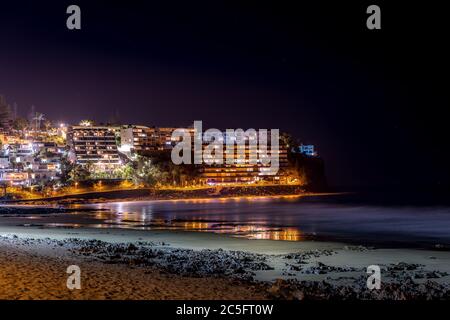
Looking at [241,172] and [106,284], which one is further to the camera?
[241,172]

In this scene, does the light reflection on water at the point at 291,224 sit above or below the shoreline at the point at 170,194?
above

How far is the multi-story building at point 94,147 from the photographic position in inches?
6201

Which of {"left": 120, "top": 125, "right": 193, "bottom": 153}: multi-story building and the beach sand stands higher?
{"left": 120, "top": 125, "right": 193, "bottom": 153}: multi-story building

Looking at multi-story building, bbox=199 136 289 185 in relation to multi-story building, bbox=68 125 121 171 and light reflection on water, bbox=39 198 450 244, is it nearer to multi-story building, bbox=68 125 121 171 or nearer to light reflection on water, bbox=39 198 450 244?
multi-story building, bbox=68 125 121 171

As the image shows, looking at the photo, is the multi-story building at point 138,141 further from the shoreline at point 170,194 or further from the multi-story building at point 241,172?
the shoreline at point 170,194

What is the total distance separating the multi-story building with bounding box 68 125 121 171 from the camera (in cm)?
15750

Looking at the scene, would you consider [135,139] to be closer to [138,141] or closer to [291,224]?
[138,141]

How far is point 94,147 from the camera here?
538ft

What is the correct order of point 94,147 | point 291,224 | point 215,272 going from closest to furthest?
point 215,272
point 291,224
point 94,147

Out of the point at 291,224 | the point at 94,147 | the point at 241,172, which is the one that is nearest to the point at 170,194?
the point at 241,172

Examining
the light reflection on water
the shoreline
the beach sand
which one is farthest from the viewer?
the shoreline

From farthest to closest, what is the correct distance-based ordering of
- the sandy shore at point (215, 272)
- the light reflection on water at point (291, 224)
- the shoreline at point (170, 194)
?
the shoreline at point (170, 194) < the light reflection on water at point (291, 224) < the sandy shore at point (215, 272)

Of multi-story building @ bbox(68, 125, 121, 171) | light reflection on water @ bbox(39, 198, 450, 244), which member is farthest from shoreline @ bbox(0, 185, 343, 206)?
multi-story building @ bbox(68, 125, 121, 171)

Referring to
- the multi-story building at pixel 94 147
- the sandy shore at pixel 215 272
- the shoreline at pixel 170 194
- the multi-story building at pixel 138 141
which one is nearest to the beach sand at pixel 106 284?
the sandy shore at pixel 215 272
